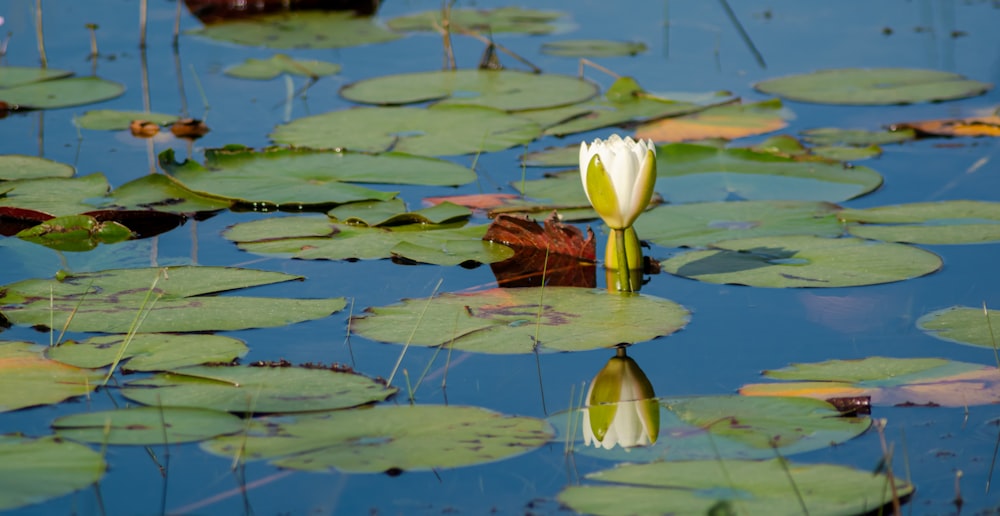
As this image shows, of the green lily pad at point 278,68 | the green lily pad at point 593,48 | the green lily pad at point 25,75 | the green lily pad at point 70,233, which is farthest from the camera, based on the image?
the green lily pad at point 593,48

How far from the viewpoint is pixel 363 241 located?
3588 mm

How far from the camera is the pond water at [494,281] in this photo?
84.4 inches

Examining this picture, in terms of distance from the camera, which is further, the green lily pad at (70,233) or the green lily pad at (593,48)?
the green lily pad at (593,48)

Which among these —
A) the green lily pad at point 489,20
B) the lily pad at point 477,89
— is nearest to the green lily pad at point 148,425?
the lily pad at point 477,89

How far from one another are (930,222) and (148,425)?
255 cm

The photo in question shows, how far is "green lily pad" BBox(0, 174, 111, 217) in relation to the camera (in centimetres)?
386

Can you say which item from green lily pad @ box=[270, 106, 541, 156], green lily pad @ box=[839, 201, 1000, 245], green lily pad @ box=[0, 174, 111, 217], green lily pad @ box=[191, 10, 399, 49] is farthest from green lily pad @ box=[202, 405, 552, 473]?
green lily pad @ box=[191, 10, 399, 49]

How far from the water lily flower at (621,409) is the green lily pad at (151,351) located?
84 cm

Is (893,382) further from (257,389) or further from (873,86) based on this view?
(873,86)

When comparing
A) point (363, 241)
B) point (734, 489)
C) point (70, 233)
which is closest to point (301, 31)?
point (70, 233)

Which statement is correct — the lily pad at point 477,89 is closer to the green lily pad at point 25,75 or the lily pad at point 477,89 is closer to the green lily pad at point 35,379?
the green lily pad at point 25,75

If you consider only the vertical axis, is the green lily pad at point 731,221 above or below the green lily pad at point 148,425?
above

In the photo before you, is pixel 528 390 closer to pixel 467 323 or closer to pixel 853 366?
pixel 467 323

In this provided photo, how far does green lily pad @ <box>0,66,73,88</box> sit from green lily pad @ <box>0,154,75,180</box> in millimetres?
1375
